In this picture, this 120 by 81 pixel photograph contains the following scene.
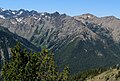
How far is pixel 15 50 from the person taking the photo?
5884cm

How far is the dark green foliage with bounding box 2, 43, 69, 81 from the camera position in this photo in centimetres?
5875

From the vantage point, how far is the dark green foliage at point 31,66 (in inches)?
2313

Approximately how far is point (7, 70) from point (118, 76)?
198 ft

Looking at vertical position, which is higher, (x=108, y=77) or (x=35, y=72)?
(x=35, y=72)

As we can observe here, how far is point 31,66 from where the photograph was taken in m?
58.9

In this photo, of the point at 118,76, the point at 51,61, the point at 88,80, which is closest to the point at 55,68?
the point at 51,61

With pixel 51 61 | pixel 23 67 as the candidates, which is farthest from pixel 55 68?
pixel 23 67

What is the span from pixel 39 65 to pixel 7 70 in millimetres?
6380

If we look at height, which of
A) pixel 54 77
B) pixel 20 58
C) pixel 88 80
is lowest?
pixel 88 80

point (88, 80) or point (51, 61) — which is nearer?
point (51, 61)

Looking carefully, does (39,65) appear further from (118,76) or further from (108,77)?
(108,77)

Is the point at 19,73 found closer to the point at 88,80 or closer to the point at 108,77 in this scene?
the point at 108,77

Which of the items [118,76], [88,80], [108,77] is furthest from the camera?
[88,80]

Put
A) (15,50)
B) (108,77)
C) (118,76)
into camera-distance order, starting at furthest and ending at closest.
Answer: (108,77), (118,76), (15,50)
